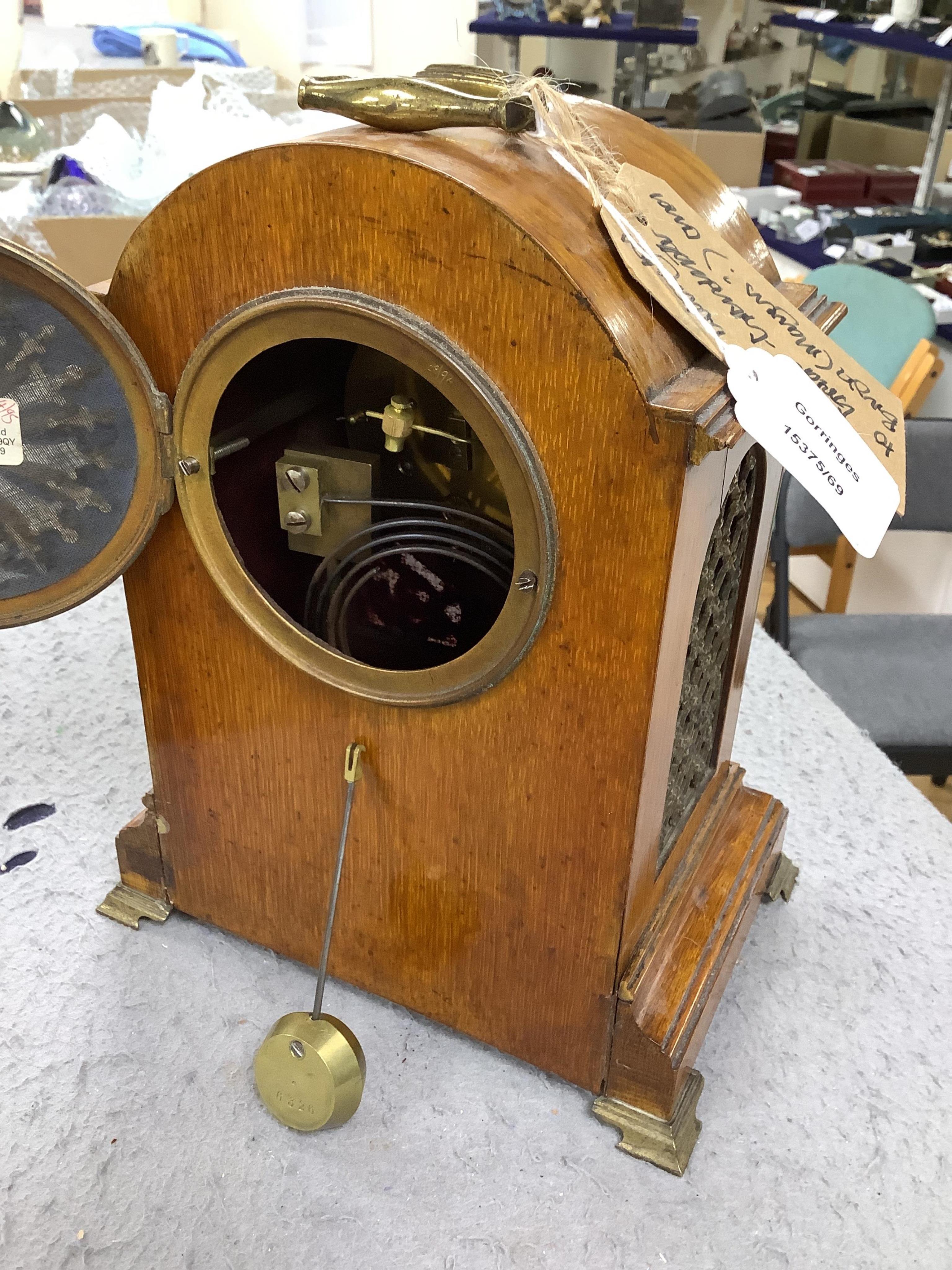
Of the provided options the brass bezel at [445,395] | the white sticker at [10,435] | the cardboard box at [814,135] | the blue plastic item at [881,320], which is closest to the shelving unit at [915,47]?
the cardboard box at [814,135]

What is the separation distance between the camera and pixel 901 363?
1947 millimetres

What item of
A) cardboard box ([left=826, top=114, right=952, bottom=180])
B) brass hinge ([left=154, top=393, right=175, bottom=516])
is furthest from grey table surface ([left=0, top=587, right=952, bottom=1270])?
cardboard box ([left=826, top=114, right=952, bottom=180])

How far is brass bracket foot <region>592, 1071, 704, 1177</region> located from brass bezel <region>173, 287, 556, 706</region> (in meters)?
0.40

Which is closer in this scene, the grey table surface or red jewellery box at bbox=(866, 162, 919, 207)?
the grey table surface

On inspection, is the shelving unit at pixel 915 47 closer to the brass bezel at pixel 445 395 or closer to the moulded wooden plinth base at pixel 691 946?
the moulded wooden plinth base at pixel 691 946

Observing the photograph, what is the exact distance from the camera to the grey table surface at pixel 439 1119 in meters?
0.82

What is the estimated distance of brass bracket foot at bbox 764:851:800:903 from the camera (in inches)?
45.4

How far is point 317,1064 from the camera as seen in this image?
0.82m

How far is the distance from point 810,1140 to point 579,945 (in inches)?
11.3

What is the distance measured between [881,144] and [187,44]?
2627 mm

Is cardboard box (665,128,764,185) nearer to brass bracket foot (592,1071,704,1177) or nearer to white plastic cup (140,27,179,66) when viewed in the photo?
white plastic cup (140,27,179,66)

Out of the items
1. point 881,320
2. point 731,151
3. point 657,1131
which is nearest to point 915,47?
point 881,320

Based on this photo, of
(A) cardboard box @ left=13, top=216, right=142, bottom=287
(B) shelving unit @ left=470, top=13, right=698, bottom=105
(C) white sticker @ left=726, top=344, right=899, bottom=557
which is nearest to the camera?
(C) white sticker @ left=726, top=344, right=899, bottom=557

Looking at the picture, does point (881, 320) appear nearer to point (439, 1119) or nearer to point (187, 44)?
point (439, 1119)
